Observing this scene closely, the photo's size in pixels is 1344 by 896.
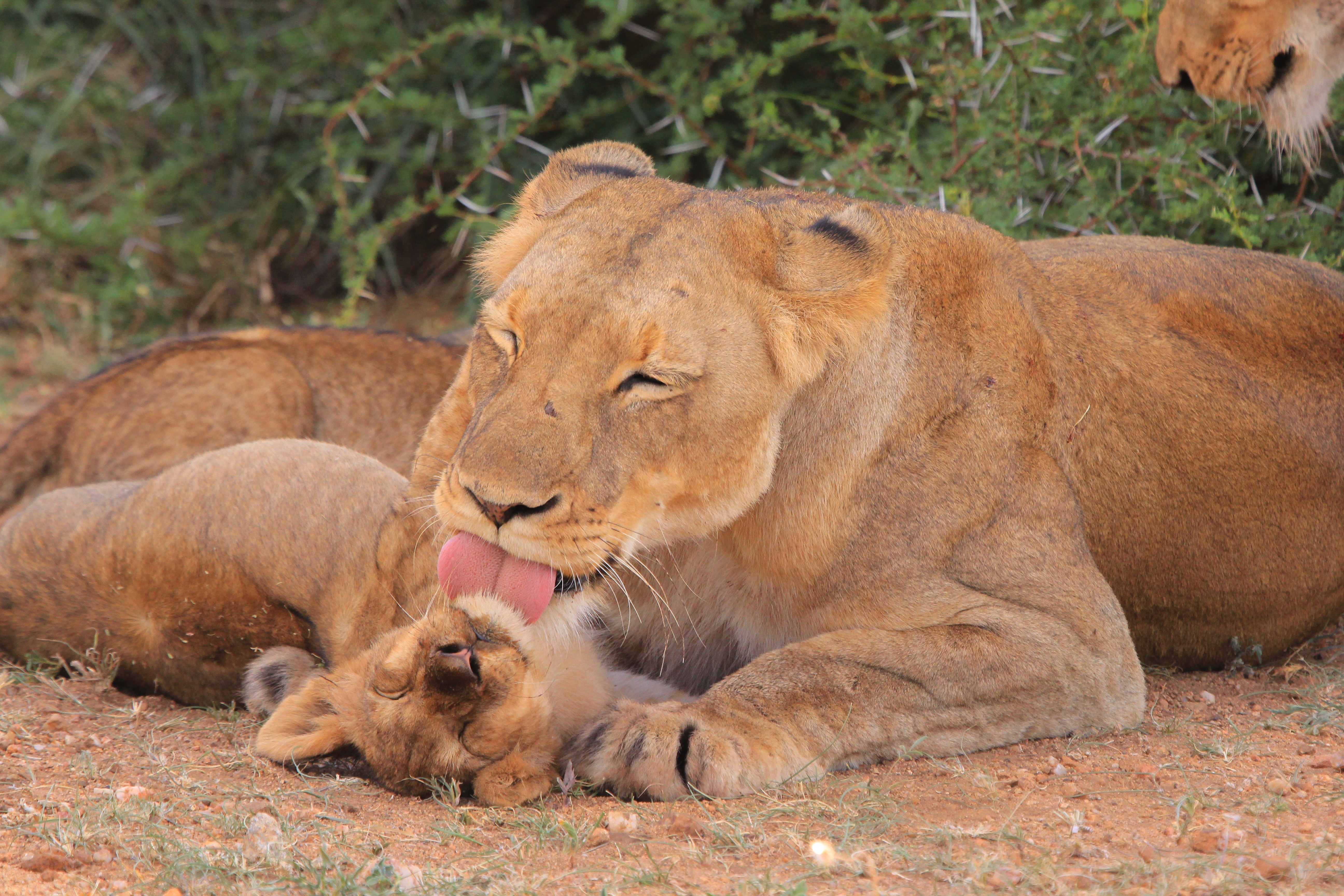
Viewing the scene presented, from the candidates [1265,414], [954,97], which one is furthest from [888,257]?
[954,97]

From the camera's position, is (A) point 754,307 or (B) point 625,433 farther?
(A) point 754,307

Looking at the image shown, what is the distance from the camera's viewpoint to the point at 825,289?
10.5ft

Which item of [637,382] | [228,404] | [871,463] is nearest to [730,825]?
[637,382]

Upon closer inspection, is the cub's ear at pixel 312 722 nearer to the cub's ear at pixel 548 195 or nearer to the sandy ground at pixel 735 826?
the sandy ground at pixel 735 826

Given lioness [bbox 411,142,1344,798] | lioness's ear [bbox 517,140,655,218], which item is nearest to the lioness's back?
lioness [bbox 411,142,1344,798]

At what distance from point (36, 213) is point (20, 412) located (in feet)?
4.96

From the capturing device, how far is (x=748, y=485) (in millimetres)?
3129

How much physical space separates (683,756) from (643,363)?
0.80 metres

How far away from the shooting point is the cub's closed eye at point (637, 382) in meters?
2.96

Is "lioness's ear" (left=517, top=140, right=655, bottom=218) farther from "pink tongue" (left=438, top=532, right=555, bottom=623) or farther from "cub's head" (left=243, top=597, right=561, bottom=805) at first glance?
"cub's head" (left=243, top=597, right=561, bottom=805)

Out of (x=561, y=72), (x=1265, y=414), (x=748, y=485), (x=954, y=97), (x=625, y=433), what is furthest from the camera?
(x=561, y=72)

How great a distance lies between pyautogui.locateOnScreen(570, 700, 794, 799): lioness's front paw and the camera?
9.39 feet

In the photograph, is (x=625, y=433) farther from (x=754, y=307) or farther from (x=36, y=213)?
(x=36, y=213)

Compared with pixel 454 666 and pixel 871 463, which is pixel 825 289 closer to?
pixel 871 463
